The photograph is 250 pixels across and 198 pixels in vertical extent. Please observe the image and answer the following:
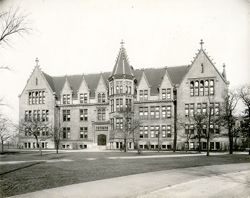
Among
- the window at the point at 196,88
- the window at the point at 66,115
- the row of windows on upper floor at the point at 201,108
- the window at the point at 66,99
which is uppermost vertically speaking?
the window at the point at 196,88

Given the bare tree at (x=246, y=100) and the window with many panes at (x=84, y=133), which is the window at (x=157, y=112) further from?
the bare tree at (x=246, y=100)

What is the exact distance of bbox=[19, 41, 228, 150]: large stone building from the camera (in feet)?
153

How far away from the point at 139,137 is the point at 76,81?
17.1m

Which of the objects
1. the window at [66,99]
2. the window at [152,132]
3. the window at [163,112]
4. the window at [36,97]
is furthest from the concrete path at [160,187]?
the window at [36,97]

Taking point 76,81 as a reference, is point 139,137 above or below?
below

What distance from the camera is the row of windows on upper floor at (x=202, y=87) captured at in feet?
152

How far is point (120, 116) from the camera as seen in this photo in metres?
47.8

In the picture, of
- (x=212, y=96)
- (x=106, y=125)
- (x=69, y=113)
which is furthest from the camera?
(x=69, y=113)

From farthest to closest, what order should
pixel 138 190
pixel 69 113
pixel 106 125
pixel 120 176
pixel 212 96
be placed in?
1. pixel 69 113
2. pixel 106 125
3. pixel 212 96
4. pixel 120 176
5. pixel 138 190

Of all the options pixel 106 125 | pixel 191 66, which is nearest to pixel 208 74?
pixel 191 66

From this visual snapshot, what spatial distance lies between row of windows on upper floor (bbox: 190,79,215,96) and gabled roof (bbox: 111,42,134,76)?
9.73 m

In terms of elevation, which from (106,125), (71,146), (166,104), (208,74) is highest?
(208,74)

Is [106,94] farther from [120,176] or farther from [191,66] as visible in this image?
[120,176]

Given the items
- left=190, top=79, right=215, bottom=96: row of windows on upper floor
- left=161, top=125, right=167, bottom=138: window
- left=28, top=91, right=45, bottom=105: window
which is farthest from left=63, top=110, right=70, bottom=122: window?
left=190, top=79, right=215, bottom=96: row of windows on upper floor
